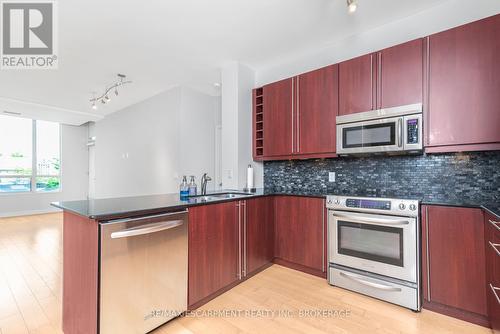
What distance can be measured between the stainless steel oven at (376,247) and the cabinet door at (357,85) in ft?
3.23

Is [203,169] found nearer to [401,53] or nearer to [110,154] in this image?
[110,154]

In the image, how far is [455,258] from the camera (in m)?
1.92

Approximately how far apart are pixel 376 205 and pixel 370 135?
723 millimetres

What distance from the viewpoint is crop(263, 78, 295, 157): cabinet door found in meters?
3.09

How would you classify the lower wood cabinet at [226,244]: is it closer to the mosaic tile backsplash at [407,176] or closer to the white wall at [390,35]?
the mosaic tile backsplash at [407,176]

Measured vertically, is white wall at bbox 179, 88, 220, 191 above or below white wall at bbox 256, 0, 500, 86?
below

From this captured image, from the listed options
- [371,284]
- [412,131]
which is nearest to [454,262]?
[371,284]

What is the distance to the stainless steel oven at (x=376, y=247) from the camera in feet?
6.73

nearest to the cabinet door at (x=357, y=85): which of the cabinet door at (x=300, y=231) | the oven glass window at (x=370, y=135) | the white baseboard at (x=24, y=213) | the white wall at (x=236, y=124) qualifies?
the oven glass window at (x=370, y=135)

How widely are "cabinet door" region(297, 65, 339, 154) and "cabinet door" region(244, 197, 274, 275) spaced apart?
2.73 feet

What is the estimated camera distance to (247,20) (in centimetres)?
252

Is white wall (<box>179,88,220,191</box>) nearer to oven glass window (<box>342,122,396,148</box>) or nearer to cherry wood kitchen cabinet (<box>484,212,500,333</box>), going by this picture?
oven glass window (<box>342,122,396,148</box>)

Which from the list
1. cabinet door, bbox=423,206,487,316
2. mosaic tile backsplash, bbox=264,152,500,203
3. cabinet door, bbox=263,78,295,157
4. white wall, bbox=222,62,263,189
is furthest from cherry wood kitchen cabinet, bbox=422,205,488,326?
white wall, bbox=222,62,263,189

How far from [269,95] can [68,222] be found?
8.53ft
